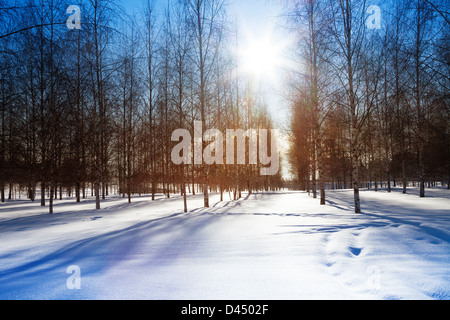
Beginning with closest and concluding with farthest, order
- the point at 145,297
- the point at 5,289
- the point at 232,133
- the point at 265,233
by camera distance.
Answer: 1. the point at 145,297
2. the point at 5,289
3. the point at 265,233
4. the point at 232,133

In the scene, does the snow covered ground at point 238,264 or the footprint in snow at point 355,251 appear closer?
the snow covered ground at point 238,264

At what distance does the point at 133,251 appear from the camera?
3904 millimetres

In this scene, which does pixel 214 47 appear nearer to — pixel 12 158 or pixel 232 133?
pixel 232 133

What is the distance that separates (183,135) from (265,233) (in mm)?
9562

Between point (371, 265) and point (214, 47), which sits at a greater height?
point (214, 47)

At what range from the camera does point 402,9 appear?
6039mm

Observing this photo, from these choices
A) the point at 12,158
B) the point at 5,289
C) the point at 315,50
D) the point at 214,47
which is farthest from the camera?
the point at 12,158

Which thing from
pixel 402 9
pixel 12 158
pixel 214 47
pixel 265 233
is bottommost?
pixel 265 233

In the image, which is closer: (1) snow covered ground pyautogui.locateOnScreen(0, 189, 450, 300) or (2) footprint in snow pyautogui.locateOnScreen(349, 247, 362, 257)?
(1) snow covered ground pyautogui.locateOnScreen(0, 189, 450, 300)

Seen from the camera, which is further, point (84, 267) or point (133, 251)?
point (133, 251)

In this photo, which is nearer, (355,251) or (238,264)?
(238,264)

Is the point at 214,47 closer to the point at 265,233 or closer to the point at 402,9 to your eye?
the point at 402,9
